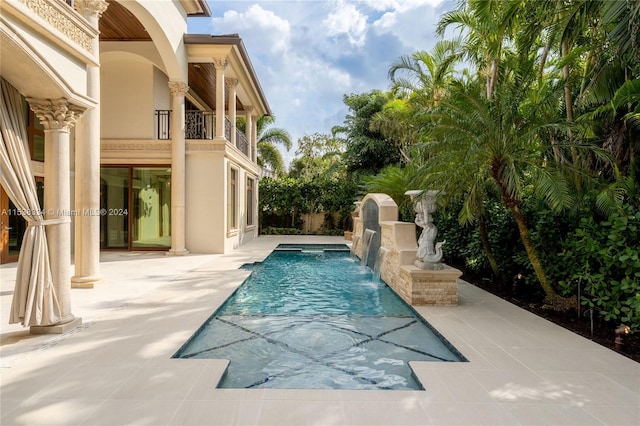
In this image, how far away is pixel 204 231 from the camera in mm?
12570

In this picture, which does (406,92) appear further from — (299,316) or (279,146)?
(299,316)

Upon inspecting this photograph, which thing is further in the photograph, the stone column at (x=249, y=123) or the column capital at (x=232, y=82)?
the stone column at (x=249, y=123)

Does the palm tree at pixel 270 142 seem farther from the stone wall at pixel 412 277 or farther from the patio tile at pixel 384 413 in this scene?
the patio tile at pixel 384 413

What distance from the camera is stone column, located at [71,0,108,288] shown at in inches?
291

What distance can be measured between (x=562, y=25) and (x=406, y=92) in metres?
13.5

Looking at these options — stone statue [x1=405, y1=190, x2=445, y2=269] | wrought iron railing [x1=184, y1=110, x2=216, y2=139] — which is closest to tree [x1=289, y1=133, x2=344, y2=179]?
wrought iron railing [x1=184, y1=110, x2=216, y2=139]

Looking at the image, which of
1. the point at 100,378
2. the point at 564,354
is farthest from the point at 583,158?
the point at 100,378

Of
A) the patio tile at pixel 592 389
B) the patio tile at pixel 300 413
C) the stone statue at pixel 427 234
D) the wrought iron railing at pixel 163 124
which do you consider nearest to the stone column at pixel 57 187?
the patio tile at pixel 300 413

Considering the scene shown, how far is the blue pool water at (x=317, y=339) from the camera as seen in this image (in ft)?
12.3

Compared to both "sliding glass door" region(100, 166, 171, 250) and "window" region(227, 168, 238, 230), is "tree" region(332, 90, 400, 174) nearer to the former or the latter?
"window" region(227, 168, 238, 230)

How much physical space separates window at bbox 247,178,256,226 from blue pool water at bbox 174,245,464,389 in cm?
1094

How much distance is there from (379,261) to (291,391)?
6.21 m

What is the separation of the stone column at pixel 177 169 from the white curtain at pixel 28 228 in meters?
7.74

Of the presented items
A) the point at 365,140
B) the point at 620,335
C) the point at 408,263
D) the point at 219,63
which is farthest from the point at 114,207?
the point at 365,140
